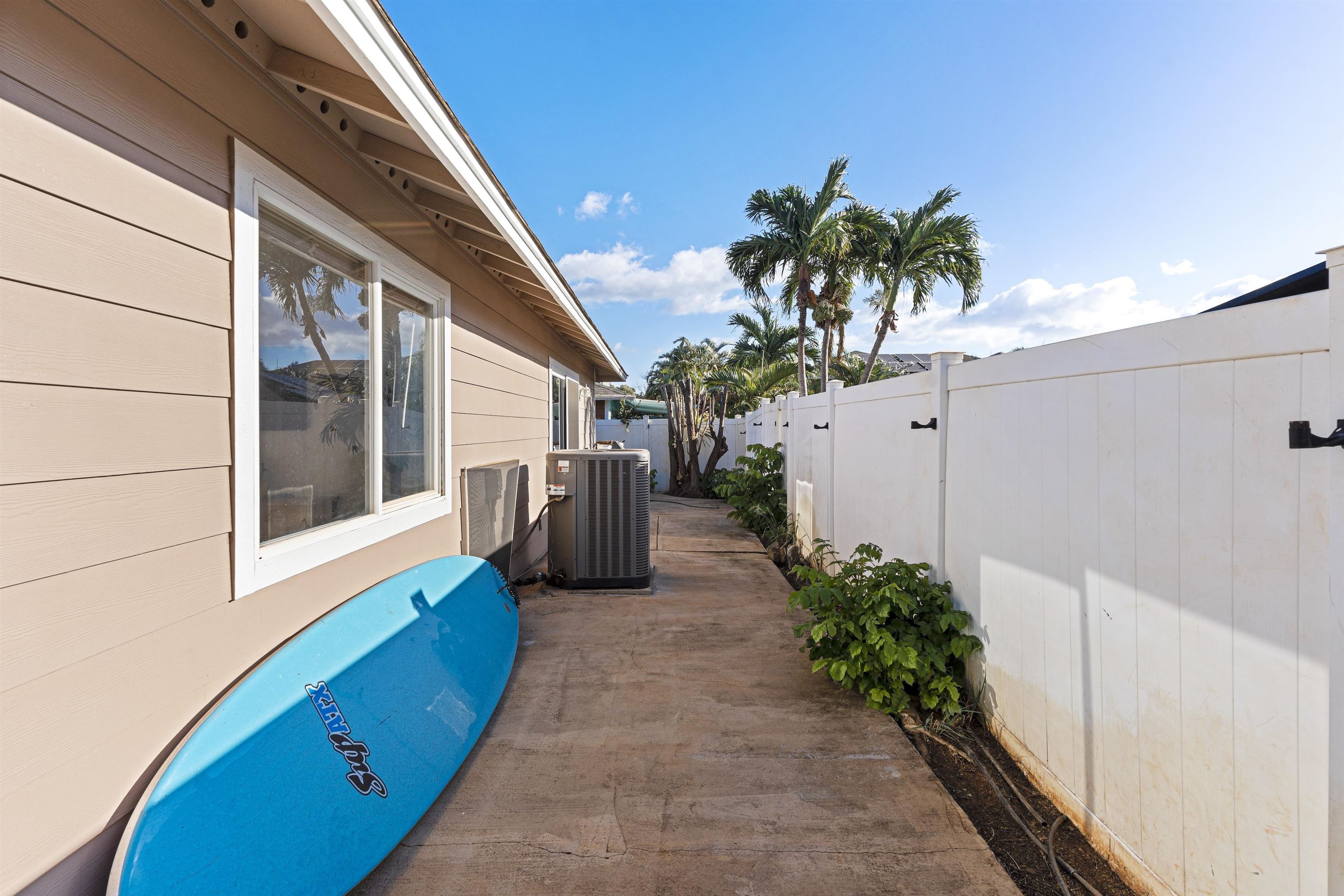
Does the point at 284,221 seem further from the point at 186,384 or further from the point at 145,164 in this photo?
the point at 186,384

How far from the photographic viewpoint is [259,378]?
1752mm

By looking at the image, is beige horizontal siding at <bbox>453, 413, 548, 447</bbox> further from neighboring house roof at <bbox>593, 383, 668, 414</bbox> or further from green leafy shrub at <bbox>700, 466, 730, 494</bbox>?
neighboring house roof at <bbox>593, 383, 668, 414</bbox>

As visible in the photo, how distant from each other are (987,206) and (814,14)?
5.42m

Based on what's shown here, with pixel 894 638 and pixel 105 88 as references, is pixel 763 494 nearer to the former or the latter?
pixel 894 638

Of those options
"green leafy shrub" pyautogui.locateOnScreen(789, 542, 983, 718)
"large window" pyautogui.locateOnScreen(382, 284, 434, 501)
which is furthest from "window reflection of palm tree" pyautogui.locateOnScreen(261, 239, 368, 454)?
"green leafy shrub" pyautogui.locateOnScreen(789, 542, 983, 718)

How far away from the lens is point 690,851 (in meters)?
1.78

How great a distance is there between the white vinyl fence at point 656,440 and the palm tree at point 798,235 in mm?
2544

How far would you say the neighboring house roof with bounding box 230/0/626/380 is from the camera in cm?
157

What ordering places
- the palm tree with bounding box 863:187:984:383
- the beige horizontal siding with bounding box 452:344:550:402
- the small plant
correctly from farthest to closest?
the small plant → the palm tree with bounding box 863:187:984:383 → the beige horizontal siding with bounding box 452:344:550:402

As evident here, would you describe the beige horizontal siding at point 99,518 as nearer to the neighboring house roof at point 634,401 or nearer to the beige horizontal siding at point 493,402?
the beige horizontal siding at point 493,402

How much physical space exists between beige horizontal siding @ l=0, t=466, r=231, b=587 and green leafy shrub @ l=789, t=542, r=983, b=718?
2400 millimetres

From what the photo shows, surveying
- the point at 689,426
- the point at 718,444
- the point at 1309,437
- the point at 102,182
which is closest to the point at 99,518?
the point at 102,182

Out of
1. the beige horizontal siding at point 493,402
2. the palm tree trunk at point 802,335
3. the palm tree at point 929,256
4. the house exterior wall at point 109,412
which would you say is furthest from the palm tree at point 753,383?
the house exterior wall at point 109,412

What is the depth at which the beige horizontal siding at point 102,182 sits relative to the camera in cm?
108
